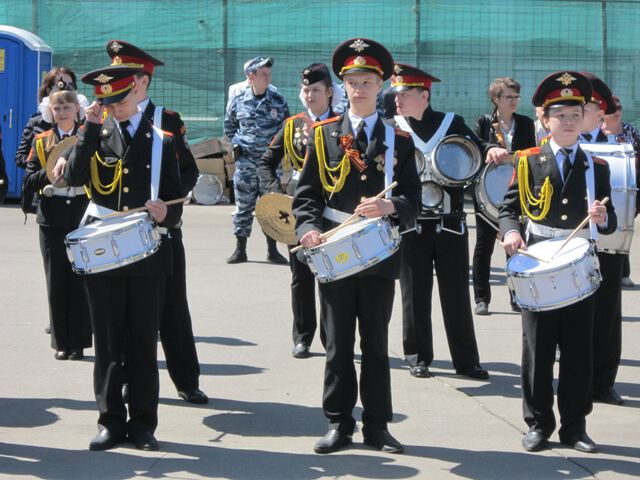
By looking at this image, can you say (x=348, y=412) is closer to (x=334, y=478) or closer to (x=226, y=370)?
(x=334, y=478)

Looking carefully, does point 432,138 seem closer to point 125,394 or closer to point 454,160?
point 454,160

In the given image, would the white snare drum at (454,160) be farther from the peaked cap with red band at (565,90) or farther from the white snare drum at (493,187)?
the peaked cap with red band at (565,90)

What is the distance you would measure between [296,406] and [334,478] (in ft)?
4.68

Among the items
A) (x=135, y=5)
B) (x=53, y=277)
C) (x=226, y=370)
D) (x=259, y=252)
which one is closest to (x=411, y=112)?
(x=226, y=370)

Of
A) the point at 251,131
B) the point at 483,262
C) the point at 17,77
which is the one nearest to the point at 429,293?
the point at 483,262

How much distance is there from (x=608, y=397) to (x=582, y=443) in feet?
3.75

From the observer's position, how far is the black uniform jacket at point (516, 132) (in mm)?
10359

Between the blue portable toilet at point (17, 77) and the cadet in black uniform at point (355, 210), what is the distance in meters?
10.6

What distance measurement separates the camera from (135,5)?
58.0ft

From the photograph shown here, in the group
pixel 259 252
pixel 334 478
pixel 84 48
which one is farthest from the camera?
pixel 84 48

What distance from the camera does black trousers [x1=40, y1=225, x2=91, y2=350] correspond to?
8.46 meters

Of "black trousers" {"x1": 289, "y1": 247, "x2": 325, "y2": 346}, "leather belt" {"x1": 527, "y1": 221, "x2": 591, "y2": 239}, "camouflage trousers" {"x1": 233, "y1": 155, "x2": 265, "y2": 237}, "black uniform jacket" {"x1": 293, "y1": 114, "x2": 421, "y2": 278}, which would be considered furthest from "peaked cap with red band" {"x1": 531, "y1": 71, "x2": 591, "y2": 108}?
"camouflage trousers" {"x1": 233, "y1": 155, "x2": 265, "y2": 237}

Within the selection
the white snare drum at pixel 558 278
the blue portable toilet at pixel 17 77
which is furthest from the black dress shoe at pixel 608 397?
the blue portable toilet at pixel 17 77

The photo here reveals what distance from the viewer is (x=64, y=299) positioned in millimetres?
8484
